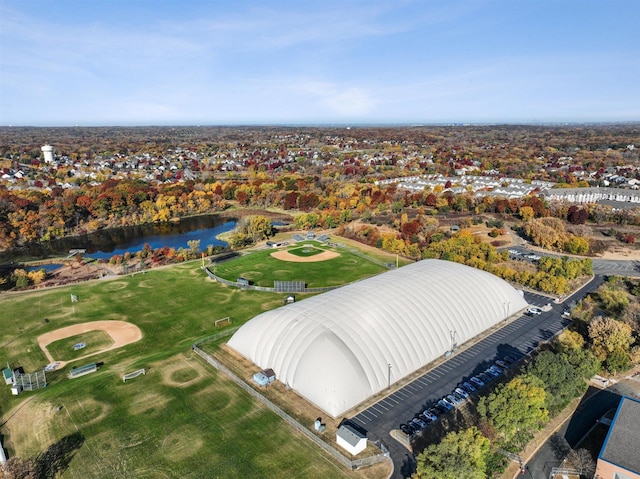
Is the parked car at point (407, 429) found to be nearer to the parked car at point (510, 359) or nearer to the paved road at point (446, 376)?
the paved road at point (446, 376)

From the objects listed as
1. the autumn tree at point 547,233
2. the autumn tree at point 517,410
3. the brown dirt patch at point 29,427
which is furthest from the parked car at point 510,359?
the autumn tree at point 547,233

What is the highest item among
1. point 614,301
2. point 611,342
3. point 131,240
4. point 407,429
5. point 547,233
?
point 547,233

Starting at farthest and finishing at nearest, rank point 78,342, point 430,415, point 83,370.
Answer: point 78,342
point 83,370
point 430,415

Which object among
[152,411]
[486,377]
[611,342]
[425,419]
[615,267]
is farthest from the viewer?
[615,267]

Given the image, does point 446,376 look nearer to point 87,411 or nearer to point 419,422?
point 419,422

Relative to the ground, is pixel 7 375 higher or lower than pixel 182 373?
higher

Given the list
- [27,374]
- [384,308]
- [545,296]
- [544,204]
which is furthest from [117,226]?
[544,204]

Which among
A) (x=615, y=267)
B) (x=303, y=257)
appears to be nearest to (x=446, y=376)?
(x=303, y=257)

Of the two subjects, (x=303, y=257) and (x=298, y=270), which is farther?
(x=303, y=257)

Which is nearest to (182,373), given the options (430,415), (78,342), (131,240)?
(78,342)
